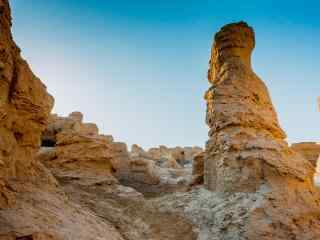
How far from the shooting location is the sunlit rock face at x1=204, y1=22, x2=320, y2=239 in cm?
771

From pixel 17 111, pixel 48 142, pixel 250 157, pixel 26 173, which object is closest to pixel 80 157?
pixel 26 173

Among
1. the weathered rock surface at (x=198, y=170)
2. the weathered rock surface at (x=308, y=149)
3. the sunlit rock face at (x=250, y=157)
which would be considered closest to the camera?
the sunlit rock face at (x=250, y=157)

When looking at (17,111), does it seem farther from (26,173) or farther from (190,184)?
(190,184)

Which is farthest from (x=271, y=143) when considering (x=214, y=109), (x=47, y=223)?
(x=47, y=223)

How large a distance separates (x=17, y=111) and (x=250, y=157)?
8.64 metres

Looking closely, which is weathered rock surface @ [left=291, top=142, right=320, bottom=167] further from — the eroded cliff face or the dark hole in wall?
the eroded cliff face

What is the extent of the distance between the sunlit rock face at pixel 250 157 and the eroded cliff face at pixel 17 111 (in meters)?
6.78

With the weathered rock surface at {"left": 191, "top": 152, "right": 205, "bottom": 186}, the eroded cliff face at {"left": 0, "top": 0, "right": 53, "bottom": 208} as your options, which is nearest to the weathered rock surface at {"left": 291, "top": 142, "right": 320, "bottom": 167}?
the weathered rock surface at {"left": 191, "top": 152, "right": 205, "bottom": 186}

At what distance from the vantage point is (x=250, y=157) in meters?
9.66

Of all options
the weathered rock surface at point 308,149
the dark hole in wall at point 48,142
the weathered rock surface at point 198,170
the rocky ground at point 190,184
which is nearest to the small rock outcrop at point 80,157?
the rocky ground at point 190,184

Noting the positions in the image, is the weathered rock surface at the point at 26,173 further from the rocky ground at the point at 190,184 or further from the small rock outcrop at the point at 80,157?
the small rock outcrop at the point at 80,157

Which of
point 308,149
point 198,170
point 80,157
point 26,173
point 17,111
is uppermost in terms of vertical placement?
point 17,111

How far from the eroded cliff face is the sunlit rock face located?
6.78 m

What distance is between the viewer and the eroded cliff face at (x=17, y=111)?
676 centimetres
